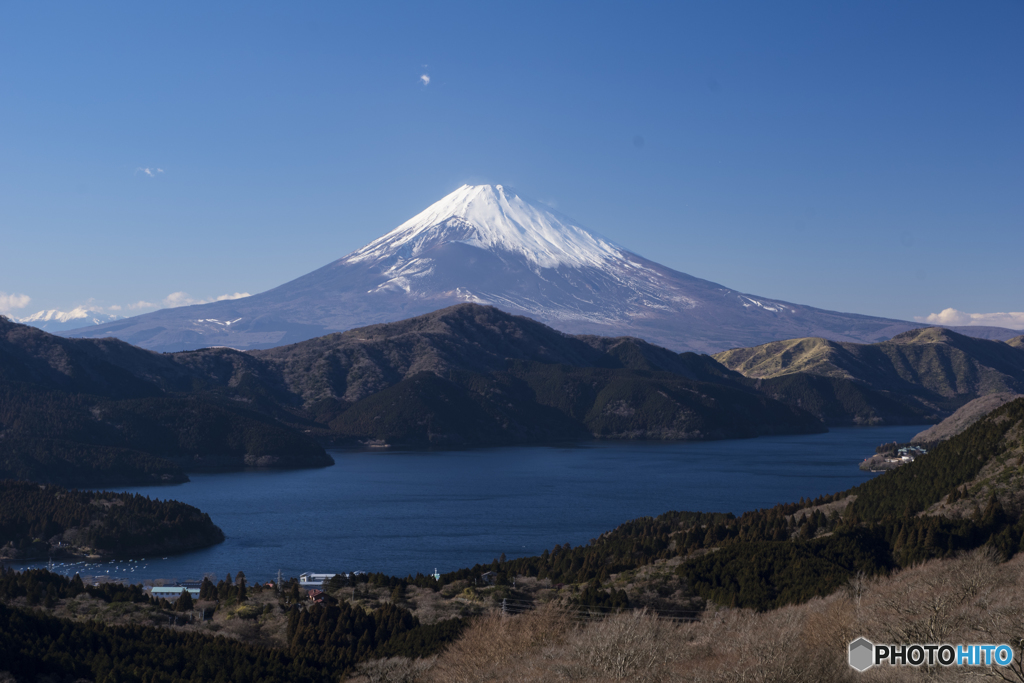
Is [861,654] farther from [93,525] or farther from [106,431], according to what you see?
[106,431]

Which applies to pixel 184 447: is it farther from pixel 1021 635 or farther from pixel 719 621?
pixel 1021 635

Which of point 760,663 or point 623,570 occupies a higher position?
point 760,663

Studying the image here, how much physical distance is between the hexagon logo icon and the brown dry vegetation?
280mm

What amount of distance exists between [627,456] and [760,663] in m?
160

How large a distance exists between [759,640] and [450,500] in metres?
92.4

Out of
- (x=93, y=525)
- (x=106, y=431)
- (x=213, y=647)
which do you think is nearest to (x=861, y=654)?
(x=213, y=647)

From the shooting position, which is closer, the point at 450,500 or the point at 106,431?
the point at 450,500

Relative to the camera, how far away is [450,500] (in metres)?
114

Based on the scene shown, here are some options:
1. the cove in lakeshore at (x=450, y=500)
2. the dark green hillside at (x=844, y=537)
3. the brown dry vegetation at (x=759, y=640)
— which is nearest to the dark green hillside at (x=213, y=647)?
the brown dry vegetation at (x=759, y=640)

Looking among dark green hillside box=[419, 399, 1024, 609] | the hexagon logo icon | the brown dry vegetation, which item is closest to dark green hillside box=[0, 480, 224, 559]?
dark green hillside box=[419, 399, 1024, 609]

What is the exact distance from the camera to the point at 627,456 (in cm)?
17875

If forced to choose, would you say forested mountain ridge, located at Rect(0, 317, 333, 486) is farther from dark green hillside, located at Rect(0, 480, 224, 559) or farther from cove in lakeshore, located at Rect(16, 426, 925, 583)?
dark green hillside, located at Rect(0, 480, 224, 559)

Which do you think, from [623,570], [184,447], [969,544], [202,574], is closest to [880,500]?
[969,544]

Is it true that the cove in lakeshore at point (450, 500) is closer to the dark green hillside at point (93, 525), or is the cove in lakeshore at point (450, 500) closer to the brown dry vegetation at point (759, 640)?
the dark green hillside at point (93, 525)
